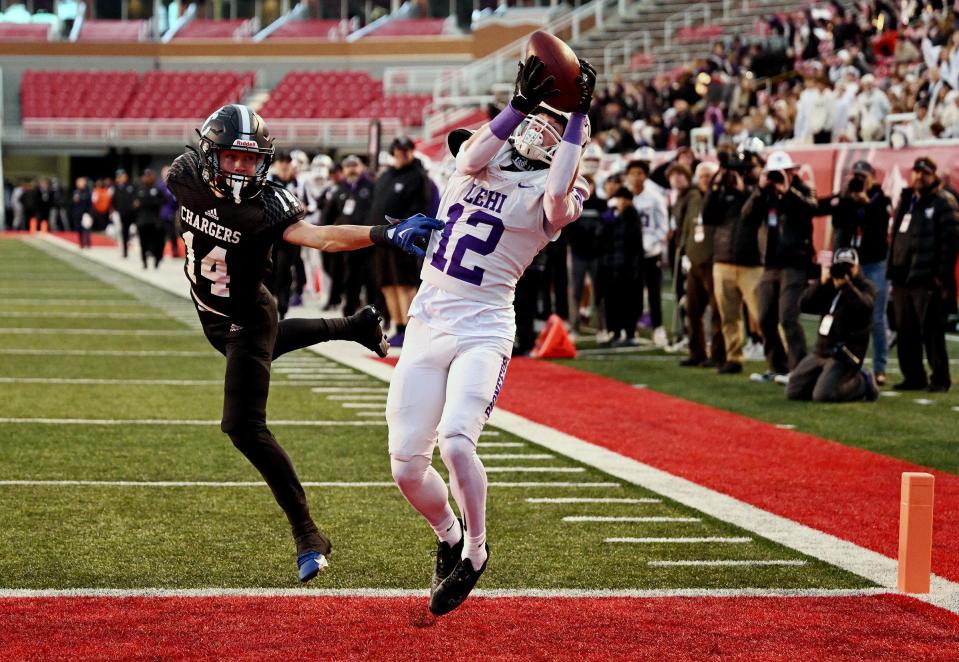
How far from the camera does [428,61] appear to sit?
4847 cm

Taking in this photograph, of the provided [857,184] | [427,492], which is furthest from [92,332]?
[427,492]

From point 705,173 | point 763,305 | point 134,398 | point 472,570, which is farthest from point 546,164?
point 705,173

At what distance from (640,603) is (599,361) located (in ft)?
28.4

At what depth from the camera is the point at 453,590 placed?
523 cm

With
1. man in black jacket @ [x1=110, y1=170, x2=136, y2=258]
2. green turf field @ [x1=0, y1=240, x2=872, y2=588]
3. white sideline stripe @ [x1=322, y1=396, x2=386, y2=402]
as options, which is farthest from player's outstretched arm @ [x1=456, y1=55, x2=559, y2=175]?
man in black jacket @ [x1=110, y1=170, x2=136, y2=258]

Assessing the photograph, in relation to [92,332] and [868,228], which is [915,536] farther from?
[92,332]

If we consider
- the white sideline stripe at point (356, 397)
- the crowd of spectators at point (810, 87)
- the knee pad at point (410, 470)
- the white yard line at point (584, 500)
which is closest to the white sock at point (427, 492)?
the knee pad at point (410, 470)

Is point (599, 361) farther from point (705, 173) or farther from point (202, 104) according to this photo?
point (202, 104)

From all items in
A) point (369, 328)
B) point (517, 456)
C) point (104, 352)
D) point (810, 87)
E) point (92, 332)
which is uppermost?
point (810, 87)

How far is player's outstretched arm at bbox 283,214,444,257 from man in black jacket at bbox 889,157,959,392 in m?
7.14

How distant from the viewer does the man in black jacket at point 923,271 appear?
1169cm

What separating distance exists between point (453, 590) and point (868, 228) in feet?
25.8

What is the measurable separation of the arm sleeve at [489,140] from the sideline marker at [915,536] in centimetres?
196

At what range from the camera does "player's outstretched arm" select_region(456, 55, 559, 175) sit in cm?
519
